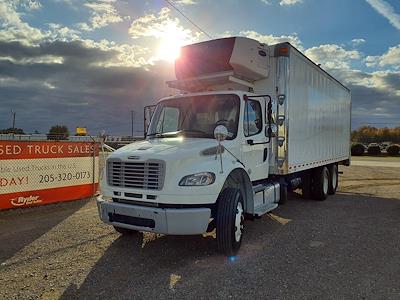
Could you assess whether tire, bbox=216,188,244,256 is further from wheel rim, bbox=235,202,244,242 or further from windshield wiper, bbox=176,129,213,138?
windshield wiper, bbox=176,129,213,138

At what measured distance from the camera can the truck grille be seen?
5.34 m

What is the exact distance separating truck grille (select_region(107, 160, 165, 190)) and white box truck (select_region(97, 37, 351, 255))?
0.05 feet

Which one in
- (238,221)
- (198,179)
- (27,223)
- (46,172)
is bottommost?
(27,223)

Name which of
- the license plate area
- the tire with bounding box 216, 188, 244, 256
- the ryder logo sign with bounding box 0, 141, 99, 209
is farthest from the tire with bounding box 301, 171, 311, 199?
the license plate area

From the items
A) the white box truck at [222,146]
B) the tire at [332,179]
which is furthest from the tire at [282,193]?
the tire at [332,179]

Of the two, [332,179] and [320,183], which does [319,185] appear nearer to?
[320,183]

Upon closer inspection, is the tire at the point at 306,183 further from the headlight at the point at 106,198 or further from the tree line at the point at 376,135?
the tree line at the point at 376,135

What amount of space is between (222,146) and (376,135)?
8961cm

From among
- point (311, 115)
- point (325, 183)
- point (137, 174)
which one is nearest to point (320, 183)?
point (325, 183)

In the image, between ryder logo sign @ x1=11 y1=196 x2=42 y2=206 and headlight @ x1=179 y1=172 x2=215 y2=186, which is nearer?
headlight @ x1=179 y1=172 x2=215 y2=186

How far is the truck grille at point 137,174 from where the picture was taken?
210 inches

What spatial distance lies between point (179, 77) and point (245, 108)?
218 cm

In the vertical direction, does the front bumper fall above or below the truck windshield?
below

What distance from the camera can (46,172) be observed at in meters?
9.90
